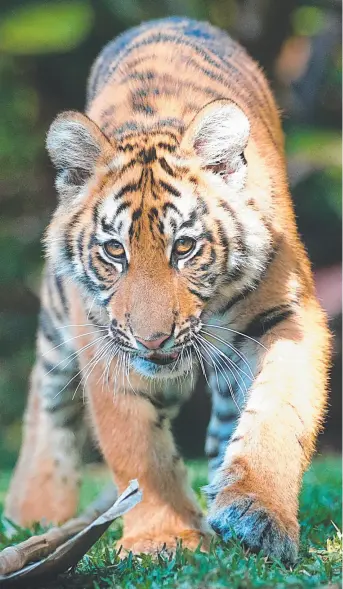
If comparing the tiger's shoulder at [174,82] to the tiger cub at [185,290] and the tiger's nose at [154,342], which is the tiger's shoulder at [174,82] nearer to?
the tiger cub at [185,290]

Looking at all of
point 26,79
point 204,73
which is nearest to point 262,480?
point 204,73

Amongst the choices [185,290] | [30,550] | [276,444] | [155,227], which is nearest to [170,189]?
[155,227]

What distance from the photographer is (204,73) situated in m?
3.76

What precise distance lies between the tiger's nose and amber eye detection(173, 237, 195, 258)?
0.28m

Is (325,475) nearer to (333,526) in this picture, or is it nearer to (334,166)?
(333,526)

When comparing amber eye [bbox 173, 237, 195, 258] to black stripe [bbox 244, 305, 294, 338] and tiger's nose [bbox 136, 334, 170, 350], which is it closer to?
tiger's nose [bbox 136, 334, 170, 350]

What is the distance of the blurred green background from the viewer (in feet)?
25.1

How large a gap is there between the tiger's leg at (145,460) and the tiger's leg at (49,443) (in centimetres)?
135

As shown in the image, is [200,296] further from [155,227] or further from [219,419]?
[219,419]

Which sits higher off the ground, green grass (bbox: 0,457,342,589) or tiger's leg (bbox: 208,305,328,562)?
tiger's leg (bbox: 208,305,328,562)

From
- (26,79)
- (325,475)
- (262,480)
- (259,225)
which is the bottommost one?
(325,475)

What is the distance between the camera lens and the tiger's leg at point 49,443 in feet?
16.1

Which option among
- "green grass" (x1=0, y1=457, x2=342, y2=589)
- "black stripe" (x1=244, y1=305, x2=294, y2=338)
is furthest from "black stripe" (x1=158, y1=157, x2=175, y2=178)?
"green grass" (x1=0, y1=457, x2=342, y2=589)

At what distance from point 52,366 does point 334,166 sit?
3.46 meters
